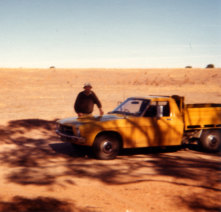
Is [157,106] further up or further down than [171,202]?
further up

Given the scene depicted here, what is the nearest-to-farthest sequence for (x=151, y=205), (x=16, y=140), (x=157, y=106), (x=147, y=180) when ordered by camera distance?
(x=151, y=205) < (x=147, y=180) < (x=157, y=106) < (x=16, y=140)

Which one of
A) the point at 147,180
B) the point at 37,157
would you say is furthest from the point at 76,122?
the point at 147,180

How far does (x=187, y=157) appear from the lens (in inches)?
343

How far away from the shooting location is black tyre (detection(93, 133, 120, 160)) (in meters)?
8.11

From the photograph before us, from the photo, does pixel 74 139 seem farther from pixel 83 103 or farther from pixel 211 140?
pixel 211 140

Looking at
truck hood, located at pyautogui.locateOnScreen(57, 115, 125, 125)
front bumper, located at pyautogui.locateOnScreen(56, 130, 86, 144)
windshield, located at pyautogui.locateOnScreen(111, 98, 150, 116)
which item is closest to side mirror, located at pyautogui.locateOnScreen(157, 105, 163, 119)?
windshield, located at pyautogui.locateOnScreen(111, 98, 150, 116)

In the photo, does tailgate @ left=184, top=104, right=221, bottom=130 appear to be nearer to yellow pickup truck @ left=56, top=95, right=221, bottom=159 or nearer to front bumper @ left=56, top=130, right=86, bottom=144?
yellow pickup truck @ left=56, top=95, right=221, bottom=159

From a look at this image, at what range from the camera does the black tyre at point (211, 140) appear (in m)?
9.28

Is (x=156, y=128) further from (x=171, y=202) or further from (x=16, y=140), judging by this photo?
(x=16, y=140)

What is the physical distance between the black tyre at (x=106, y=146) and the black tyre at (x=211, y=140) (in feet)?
8.52

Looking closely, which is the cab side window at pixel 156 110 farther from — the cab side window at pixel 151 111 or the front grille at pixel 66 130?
the front grille at pixel 66 130

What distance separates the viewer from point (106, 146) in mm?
8180

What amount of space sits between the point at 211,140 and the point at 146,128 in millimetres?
2114

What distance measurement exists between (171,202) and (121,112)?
4288 mm
